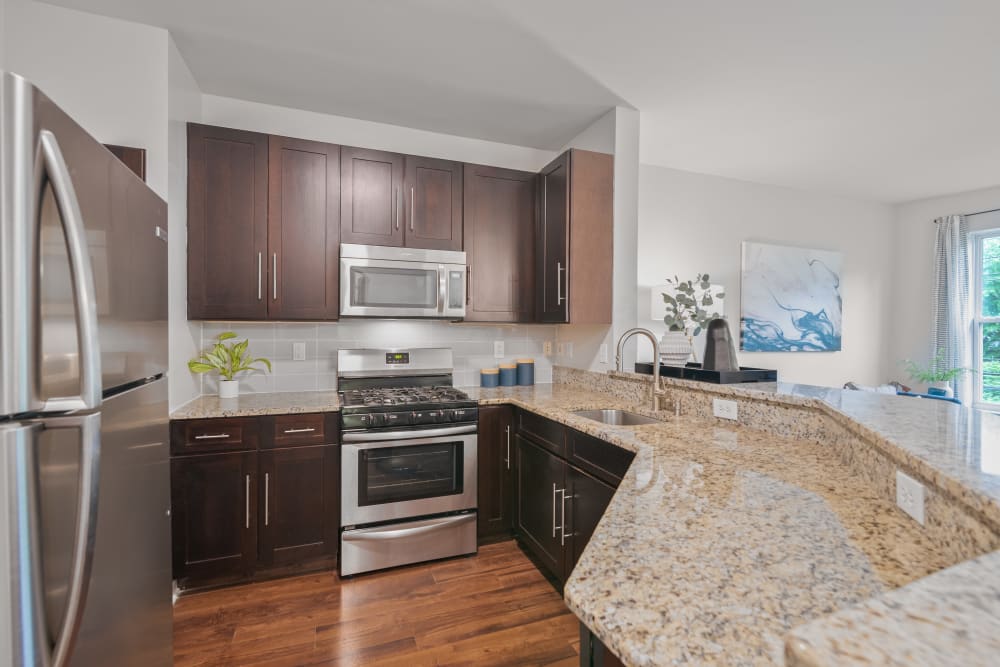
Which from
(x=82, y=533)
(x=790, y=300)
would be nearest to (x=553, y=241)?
(x=82, y=533)

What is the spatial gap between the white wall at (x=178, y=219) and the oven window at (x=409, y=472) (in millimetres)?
1024

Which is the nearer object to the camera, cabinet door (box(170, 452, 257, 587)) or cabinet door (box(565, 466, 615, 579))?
cabinet door (box(565, 466, 615, 579))

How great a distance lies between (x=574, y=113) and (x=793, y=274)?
9.91ft

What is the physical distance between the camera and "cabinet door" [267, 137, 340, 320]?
2611 millimetres

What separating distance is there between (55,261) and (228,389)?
6.64 ft

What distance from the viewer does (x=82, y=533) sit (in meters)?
0.86

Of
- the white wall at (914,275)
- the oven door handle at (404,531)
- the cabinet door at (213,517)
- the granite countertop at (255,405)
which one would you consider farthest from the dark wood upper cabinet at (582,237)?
the white wall at (914,275)

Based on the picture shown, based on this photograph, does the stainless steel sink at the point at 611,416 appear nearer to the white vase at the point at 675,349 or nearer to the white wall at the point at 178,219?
the white vase at the point at 675,349

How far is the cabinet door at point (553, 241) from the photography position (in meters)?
2.87

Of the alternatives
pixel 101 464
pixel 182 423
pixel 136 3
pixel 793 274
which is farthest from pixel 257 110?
pixel 793 274

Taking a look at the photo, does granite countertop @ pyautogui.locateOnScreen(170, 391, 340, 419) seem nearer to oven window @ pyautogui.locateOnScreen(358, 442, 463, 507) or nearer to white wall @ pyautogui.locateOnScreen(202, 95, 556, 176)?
oven window @ pyautogui.locateOnScreen(358, 442, 463, 507)

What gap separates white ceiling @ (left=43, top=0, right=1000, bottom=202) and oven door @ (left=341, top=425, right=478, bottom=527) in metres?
2.01

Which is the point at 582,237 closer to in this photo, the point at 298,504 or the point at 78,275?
the point at 298,504

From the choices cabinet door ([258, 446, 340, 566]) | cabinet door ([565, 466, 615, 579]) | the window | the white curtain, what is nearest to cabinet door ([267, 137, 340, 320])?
cabinet door ([258, 446, 340, 566])
